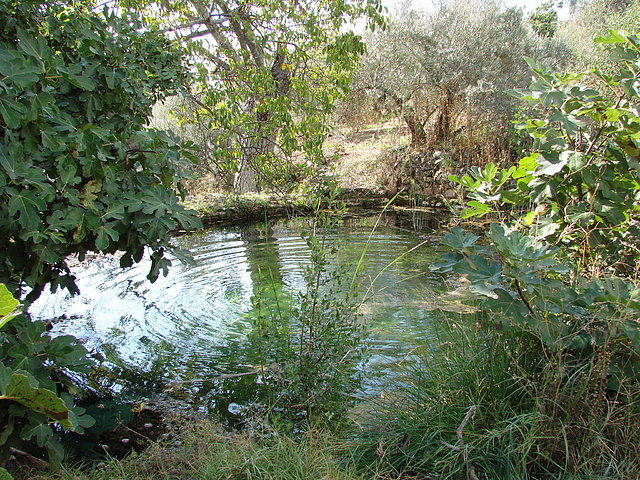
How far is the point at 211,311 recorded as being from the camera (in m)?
4.62

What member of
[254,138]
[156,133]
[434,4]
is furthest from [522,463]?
[434,4]

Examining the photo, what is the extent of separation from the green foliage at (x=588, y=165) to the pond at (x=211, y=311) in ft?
3.90

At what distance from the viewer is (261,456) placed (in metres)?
1.90

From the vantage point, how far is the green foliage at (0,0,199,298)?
1.78m

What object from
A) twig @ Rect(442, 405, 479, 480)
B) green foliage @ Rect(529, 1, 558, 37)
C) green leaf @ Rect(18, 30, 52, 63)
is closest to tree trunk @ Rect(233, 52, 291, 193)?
green leaf @ Rect(18, 30, 52, 63)

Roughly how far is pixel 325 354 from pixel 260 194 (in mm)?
7556

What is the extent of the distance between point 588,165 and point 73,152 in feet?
7.49

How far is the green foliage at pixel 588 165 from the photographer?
2.09m

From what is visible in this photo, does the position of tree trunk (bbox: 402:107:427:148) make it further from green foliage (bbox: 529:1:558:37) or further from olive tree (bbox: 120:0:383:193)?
green foliage (bbox: 529:1:558:37)

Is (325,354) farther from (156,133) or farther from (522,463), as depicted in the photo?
(156,133)

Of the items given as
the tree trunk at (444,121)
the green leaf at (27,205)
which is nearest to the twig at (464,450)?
the green leaf at (27,205)

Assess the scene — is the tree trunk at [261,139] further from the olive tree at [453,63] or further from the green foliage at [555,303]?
the olive tree at [453,63]

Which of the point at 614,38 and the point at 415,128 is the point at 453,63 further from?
the point at 614,38

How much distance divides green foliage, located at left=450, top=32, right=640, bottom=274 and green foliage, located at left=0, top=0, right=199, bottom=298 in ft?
5.32
